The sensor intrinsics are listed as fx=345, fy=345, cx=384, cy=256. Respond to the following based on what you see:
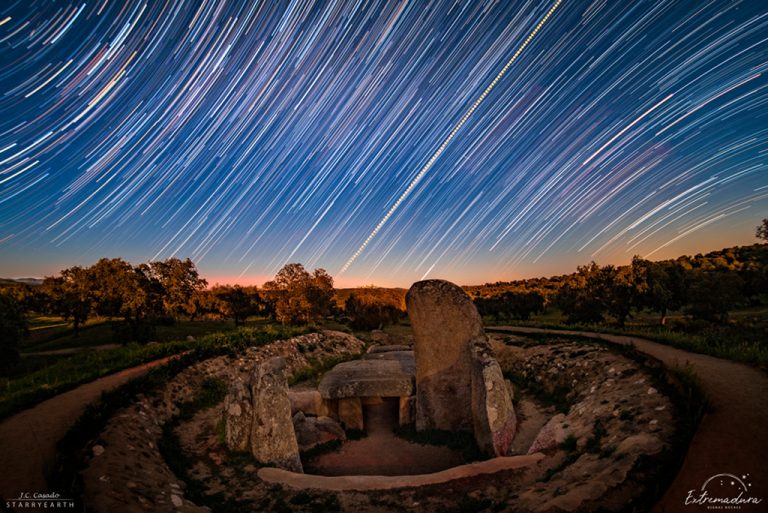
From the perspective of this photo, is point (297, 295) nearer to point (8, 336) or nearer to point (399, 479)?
point (8, 336)

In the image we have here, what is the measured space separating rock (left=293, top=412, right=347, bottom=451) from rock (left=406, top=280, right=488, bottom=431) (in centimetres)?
311

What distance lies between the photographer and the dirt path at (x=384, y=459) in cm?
1044

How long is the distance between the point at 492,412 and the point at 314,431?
6.26 metres

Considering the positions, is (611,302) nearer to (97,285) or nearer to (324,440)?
(324,440)

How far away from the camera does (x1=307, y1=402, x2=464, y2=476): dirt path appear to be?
1044 centimetres

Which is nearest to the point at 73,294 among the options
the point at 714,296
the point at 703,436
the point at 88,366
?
the point at 88,366

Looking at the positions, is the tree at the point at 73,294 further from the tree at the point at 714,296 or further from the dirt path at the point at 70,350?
the tree at the point at 714,296

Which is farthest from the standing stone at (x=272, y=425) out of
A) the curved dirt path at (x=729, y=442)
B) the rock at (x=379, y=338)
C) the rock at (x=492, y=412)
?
the rock at (x=379, y=338)

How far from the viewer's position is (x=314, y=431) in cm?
1236

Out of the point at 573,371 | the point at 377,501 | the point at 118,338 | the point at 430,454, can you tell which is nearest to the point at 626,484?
the point at 377,501

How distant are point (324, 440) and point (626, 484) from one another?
9506 mm

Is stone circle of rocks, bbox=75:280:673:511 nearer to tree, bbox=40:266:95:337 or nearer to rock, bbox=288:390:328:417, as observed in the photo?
rock, bbox=288:390:328:417

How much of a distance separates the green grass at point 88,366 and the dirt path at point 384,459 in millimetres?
9810

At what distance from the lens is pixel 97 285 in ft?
98.0
